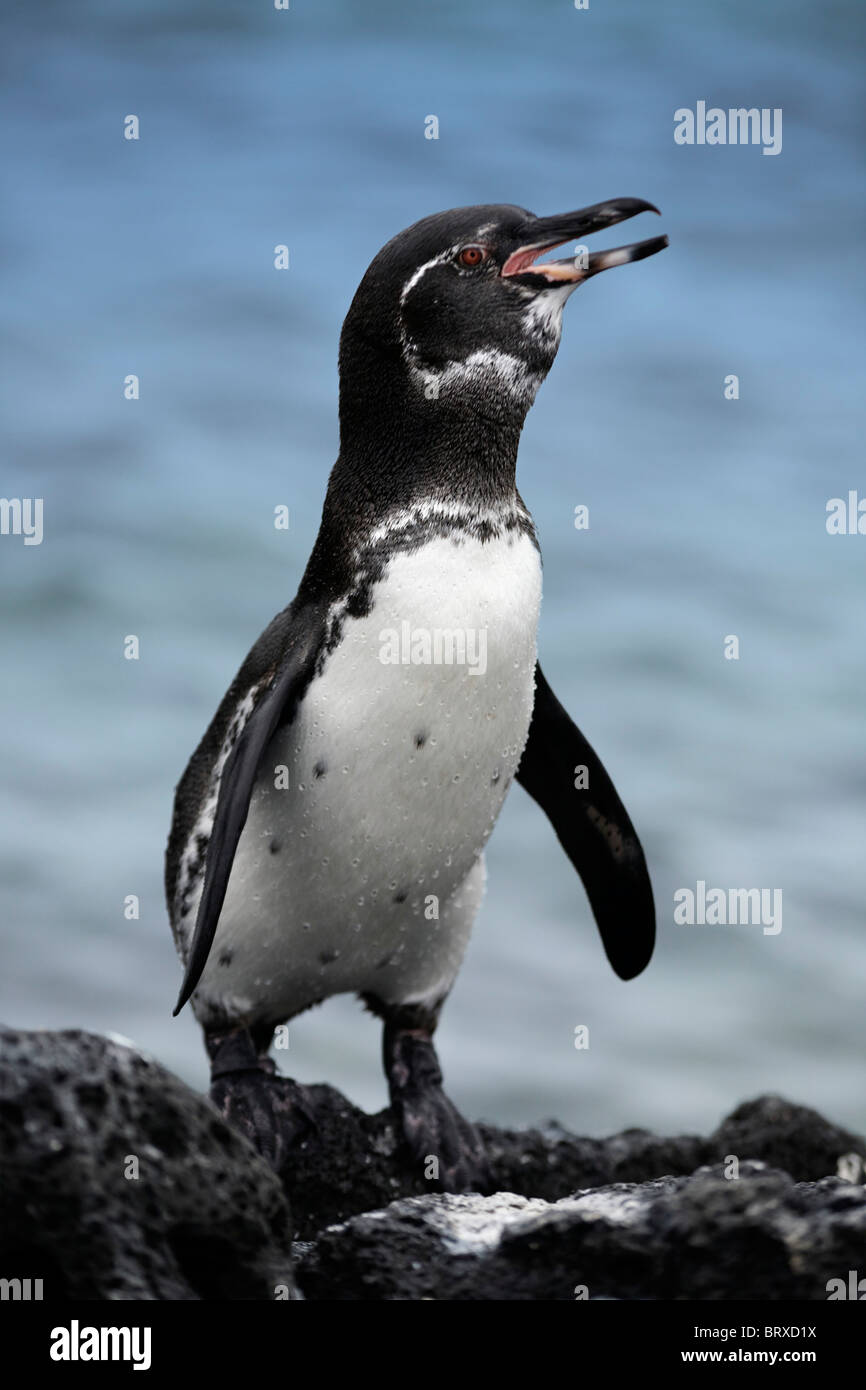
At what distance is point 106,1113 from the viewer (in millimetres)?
2439

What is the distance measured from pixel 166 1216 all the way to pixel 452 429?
217 centimetres

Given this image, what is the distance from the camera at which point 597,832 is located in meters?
4.90

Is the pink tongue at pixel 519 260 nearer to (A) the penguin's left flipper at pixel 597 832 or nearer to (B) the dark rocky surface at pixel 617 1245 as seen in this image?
(A) the penguin's left flipper at pixel 597 832

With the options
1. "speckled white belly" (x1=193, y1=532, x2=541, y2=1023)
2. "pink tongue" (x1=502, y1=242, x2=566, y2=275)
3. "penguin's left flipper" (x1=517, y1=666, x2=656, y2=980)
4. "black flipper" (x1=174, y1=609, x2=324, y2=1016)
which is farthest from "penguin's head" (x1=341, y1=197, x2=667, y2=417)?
"penguin's left flipper" (x1=517, y1=666, x2=656, y2=980)

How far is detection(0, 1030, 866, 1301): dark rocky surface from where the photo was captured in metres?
2.34

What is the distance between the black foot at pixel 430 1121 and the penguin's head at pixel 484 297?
197 cm

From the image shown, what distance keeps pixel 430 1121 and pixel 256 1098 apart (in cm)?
55

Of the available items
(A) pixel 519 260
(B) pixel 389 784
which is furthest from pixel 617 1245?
(A) pixel 519 260

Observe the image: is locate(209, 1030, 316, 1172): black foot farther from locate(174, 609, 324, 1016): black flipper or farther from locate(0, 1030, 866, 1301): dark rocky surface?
locate(0, 1030, 866, 1301): dark rocky surface

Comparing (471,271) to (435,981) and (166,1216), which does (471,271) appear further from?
(166,1216)

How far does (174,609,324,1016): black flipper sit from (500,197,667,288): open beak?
1.08 metres

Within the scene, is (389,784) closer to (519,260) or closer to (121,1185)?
(519,260)

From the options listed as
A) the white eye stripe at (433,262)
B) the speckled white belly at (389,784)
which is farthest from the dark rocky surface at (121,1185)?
the white eye stripe at (433,262)
